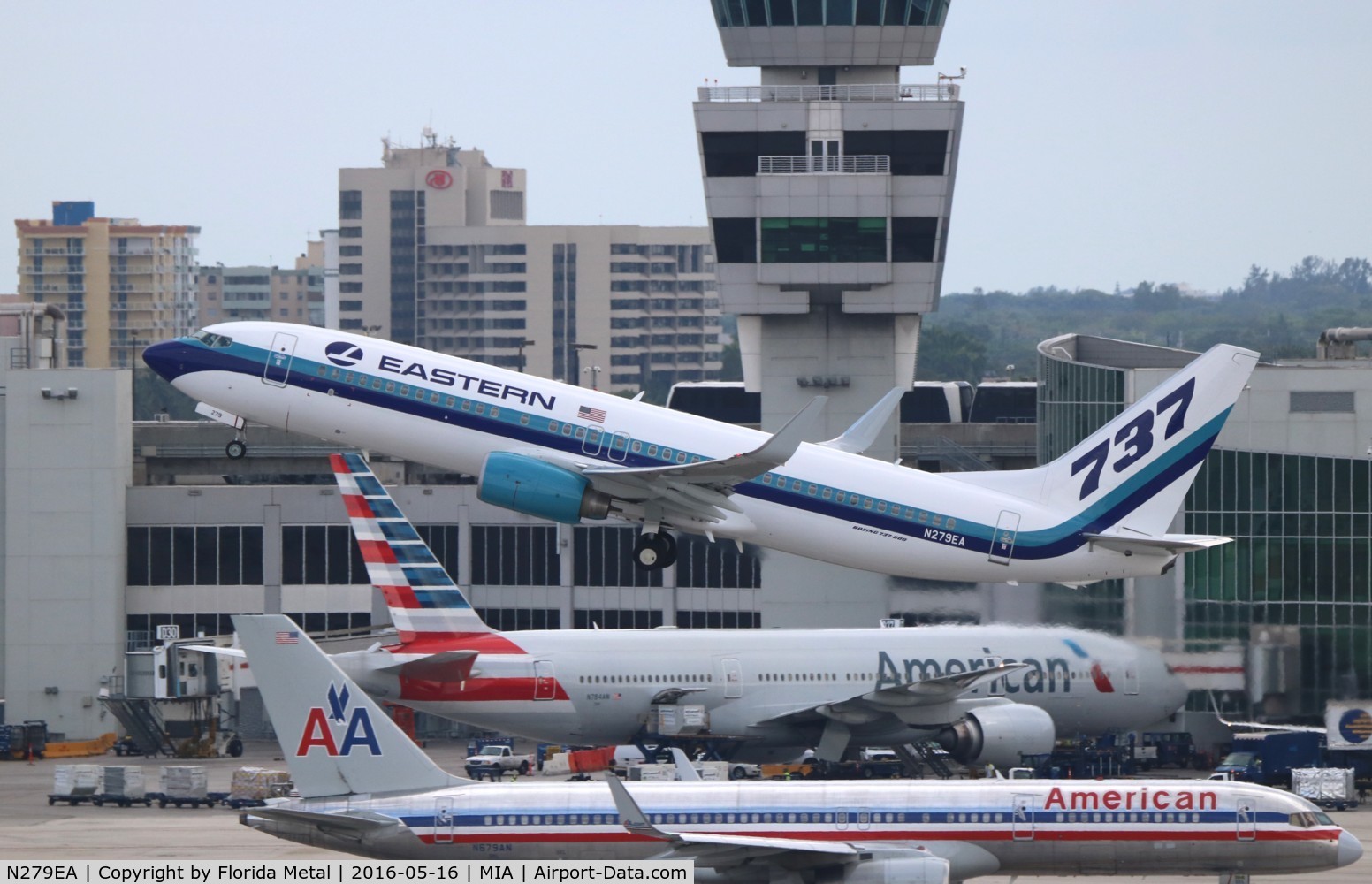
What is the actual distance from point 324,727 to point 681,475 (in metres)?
12.4

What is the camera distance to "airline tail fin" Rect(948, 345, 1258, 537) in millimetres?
55156

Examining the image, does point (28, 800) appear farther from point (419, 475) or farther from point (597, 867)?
point (419, 475)

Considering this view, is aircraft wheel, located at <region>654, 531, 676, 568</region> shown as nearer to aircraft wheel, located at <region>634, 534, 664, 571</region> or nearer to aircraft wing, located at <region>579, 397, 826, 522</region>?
aircraft wheel, located at <region>634, 534, 664, 571</region>

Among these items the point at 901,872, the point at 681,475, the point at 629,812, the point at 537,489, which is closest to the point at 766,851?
the point at 901,872

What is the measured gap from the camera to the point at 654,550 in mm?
54281

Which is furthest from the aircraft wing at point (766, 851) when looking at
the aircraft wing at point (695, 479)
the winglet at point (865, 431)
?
the winglet at point (865, 431)

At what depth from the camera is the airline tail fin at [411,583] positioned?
7675 centimetres

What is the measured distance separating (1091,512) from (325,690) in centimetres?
2226

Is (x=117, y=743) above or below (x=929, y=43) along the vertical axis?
below

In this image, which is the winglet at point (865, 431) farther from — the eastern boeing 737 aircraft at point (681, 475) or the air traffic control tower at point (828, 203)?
the air traffic control tower at point (828, 203)

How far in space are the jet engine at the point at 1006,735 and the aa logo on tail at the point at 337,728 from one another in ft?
91.2

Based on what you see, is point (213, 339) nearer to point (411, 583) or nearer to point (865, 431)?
point (865, 431)

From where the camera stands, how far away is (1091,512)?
5506 centimetres

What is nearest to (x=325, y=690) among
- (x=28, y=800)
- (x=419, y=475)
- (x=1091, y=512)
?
(x=1091, y=512)
